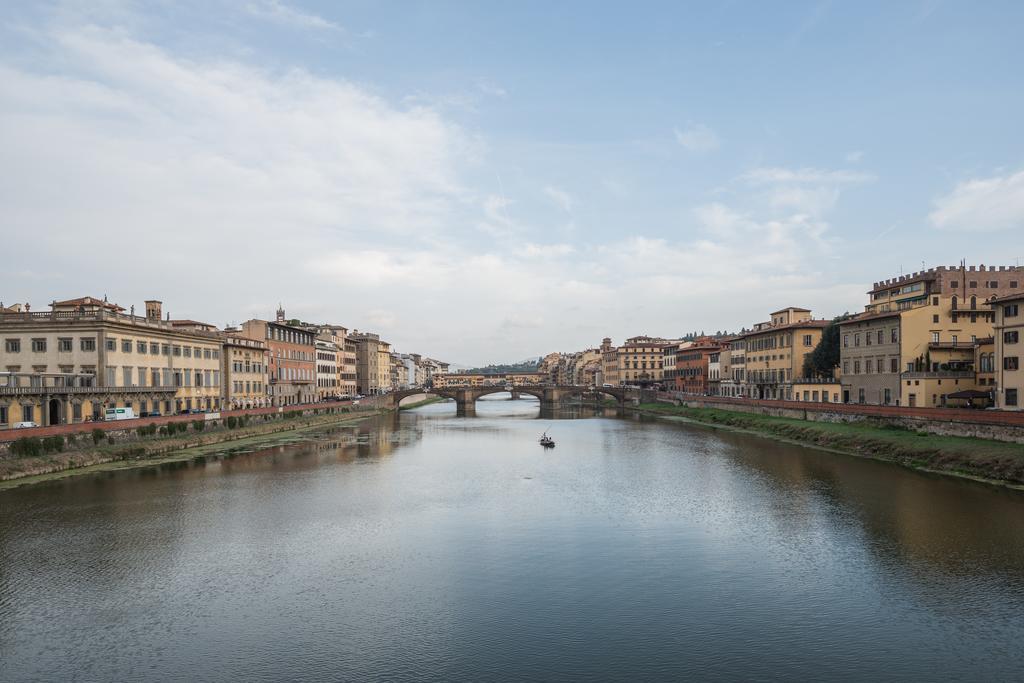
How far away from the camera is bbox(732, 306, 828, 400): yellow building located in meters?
90.6

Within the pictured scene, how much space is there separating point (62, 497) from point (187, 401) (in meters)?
36.9

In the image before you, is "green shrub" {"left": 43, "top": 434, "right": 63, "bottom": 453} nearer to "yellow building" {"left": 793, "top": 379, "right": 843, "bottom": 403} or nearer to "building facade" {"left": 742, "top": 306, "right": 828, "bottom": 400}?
"yellow building" {"left": 793, "top": 379, "right": 843, "bottom": 403}

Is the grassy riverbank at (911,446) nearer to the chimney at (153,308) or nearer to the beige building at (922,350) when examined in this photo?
the beige building at (922,350)

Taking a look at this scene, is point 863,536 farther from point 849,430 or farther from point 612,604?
point 849,430

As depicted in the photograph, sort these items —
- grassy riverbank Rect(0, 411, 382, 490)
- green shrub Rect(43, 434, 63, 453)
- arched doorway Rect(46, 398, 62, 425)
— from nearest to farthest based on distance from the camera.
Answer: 1. grassy riverbank Rect(0, 411, 382, 490)
2. green shrub Rect(43, 434, 63, 453)
3. arched doorway Rect(46, 398, 62, 425)

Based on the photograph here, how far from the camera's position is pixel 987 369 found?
59.3m

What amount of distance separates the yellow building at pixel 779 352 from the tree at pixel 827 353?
6.61ft

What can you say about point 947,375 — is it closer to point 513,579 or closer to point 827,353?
point 827,353

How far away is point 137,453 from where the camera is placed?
53.3 metres

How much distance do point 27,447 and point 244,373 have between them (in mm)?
42461

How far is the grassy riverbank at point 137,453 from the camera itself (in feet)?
139

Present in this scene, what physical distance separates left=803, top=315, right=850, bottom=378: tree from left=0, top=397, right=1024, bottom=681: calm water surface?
45.5 m

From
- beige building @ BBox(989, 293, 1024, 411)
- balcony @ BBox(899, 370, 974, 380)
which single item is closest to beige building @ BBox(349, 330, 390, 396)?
balcony @ BBox(899, 370, 974, 380)

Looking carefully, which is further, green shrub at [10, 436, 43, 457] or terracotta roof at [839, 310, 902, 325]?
terracotta roof at [839, 310, 902, 325]
